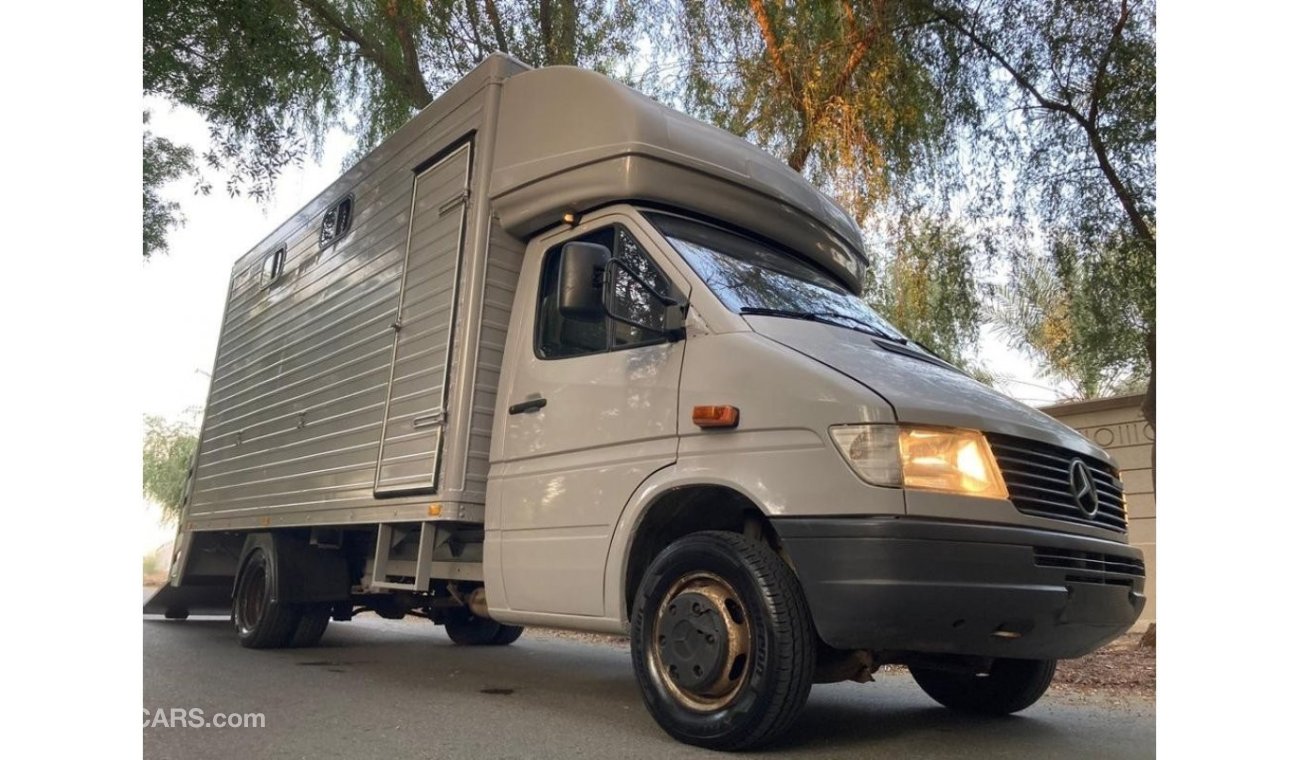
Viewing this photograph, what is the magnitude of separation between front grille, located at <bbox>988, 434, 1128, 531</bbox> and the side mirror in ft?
5.73

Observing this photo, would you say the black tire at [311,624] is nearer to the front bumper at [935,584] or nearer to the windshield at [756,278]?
the windshield at [756,278]

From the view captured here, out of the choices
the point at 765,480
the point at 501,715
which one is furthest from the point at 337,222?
the point at 765,480

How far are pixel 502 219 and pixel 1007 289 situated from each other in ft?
20.0

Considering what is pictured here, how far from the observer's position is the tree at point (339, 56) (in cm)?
803

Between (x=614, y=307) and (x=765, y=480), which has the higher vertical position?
(x=614, y=307)

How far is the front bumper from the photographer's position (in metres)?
3.52

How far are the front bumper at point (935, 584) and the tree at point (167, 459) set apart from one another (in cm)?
811

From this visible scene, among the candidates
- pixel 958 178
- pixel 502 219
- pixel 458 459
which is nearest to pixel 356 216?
pixel 502 219

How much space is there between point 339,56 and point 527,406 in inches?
342

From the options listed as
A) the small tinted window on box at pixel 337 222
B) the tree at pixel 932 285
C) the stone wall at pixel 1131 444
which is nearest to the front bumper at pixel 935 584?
the small tinted window on box at pixel 337 222

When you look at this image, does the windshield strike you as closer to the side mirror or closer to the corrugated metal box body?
the side mirror

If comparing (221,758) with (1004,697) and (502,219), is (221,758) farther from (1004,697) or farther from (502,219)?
(1004,697)

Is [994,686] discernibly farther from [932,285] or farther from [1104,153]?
[932,285]

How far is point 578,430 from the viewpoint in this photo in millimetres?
4688
